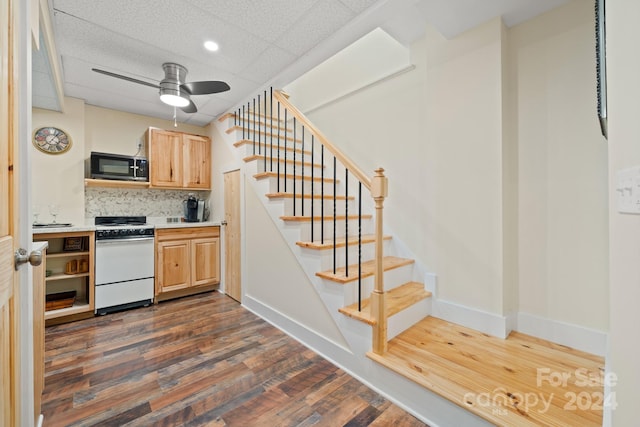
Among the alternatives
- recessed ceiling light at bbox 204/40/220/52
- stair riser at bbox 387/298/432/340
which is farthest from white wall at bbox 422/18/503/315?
recessed ceiling light at bbox 204/40/220/52

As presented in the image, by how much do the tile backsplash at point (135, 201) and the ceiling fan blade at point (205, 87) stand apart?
2.05 metres

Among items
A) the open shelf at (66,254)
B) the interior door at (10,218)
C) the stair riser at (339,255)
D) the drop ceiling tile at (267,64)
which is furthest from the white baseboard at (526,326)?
the open shelf at (66,254)

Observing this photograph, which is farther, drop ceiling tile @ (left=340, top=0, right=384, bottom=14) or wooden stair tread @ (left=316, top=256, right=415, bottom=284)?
wooden stair tread @ (left=316, top=256, right=415, bottom=284)

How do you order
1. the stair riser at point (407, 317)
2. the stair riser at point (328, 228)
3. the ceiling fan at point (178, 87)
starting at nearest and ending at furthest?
the stair riser at point (407, 317)
the stair riser at point (328, 228)
the ceiling fan at point (178, 87)

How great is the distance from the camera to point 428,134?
2.56 m

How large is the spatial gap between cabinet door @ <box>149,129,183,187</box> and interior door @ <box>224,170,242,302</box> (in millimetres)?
754

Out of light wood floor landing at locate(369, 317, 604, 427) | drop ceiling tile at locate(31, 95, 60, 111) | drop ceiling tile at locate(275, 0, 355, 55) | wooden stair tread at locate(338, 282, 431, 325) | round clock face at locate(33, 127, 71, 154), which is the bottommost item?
light wood floor landing at locate(369, 317, 604, 427)

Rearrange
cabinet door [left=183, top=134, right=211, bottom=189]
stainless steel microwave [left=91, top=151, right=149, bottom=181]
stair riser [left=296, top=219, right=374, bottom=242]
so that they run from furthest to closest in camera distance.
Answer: cabinet door [left=183, top=134, right=211, bottom=189], stainless steel microwave [left=91, top=151, right=149, bottom=181], stair riser [left=296, top=219, right=374, bottom=242]

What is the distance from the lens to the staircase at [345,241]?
180 cm

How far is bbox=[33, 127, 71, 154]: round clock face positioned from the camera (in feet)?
10.3

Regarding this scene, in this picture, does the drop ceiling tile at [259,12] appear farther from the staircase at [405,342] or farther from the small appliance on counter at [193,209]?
the small appliance on counter at [193,209]

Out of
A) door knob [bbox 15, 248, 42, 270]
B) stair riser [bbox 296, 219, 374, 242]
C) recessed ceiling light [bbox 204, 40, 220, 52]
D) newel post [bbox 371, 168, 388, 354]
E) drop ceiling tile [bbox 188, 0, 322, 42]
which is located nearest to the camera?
door knob [bbox 15, 248, 42, 270]

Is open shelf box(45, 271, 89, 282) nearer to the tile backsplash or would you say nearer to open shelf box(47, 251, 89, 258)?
open shelf box(47, 251, 89, 258)

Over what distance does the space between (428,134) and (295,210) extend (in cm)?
148
